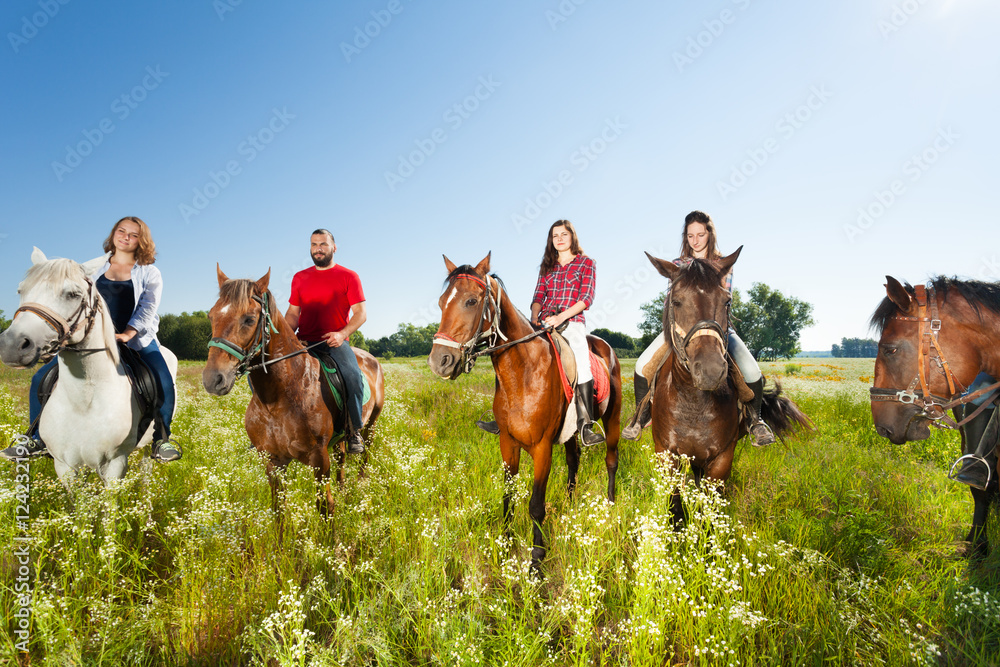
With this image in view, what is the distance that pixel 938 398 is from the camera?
3.32 m

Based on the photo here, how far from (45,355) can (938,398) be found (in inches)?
306

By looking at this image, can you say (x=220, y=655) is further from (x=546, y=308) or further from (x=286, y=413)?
(x=546, y=308)

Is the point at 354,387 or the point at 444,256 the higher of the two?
the point at 444,256

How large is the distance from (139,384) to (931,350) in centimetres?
774

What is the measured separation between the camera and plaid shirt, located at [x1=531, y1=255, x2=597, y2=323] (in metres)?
4.88

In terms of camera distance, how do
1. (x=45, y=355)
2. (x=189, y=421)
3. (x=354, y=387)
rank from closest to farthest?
1. (x=45, y=355)
2. (x=354, y=387)
3. (x=189, y=421)

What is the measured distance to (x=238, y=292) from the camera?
4.03m

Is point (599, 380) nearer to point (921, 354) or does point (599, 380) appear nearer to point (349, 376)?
point (921, 354)

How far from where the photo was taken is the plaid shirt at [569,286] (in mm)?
4875

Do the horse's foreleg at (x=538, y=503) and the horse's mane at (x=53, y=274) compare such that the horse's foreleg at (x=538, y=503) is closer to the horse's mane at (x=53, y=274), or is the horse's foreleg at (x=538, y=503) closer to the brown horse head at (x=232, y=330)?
the brown horse head at (x=232, y=330)

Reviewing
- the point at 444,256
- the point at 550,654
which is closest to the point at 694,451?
the point at 550,654

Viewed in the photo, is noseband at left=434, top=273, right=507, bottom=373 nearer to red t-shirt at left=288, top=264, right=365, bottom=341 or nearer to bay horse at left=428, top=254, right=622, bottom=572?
bay horse at left=428, top=254, right=622, bottom=572

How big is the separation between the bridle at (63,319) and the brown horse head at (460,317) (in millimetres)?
3305

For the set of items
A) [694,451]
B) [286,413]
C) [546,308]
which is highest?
[546,308]
